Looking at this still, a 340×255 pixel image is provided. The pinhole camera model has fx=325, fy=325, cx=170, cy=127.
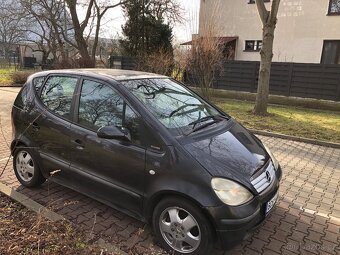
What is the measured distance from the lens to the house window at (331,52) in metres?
18.2

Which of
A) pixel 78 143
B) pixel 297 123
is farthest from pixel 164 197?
pixel 297 123

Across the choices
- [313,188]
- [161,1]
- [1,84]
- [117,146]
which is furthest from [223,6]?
[117,146]

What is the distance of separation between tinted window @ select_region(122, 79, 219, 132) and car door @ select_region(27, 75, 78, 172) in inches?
34.5

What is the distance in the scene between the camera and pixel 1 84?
18.3m

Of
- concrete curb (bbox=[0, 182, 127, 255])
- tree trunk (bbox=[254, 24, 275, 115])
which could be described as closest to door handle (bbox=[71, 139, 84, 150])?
concrete curb (bbox=[0, 182, 127, 255])

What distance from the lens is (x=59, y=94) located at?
423 cm

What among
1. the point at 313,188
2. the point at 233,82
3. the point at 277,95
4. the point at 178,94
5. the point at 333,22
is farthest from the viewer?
the point at 333,22

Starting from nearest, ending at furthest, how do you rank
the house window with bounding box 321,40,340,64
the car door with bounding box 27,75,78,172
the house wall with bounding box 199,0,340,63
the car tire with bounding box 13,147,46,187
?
the car door with bounding box 27,75,78,172, the car tire with bounding box 13,147,46,187, the house wall with bounding box 199,0,340,63, the house window with bounding box 321,40,340,64

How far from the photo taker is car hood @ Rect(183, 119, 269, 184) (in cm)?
302

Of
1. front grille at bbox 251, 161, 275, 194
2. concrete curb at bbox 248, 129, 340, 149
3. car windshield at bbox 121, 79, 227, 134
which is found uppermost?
car windshield at bbox 121, 79, 227, 134

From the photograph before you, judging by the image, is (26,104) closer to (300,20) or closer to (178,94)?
(178,94)

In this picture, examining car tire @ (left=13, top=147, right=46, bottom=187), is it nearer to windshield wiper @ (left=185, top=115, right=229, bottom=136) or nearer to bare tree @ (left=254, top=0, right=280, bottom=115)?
windshield wiper @ (left=185, top=115, right=229, bottom=136)

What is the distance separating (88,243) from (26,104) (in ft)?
7.77

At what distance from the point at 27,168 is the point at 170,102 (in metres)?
2.28
